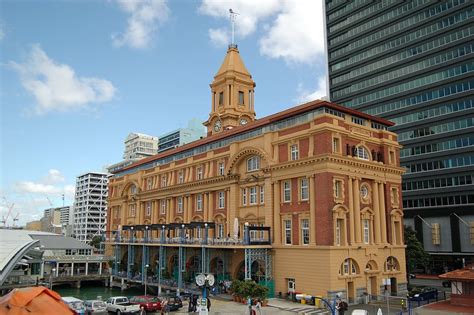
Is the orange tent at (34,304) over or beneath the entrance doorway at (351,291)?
over

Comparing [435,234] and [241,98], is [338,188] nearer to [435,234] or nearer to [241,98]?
[241,98]

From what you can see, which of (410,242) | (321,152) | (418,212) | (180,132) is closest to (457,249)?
(418,212)

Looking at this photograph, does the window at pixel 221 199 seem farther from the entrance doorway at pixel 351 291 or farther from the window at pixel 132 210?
the window at pixel 132 210

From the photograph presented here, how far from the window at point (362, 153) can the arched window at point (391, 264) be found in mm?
11363

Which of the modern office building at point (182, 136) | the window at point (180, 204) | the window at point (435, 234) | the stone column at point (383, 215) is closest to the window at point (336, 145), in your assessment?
the stone column at point (383, 215)

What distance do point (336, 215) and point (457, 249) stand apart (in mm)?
38099

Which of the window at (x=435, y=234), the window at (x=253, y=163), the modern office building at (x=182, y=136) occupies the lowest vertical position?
the window at (x=435, y=234)

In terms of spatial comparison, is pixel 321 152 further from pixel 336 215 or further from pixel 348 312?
pixel 348 312

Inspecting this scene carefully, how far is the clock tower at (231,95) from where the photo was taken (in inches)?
2840

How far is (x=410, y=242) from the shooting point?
61562 mm

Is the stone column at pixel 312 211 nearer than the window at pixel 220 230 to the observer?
Yes

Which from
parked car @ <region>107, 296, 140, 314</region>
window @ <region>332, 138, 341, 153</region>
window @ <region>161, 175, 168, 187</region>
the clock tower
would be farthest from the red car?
the clock tower

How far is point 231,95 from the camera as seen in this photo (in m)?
72.8

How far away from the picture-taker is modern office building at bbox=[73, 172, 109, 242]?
18650 centimetres
